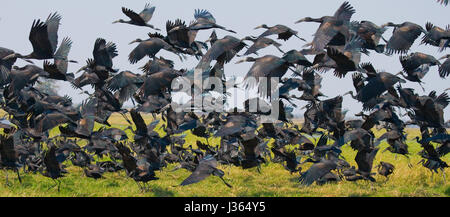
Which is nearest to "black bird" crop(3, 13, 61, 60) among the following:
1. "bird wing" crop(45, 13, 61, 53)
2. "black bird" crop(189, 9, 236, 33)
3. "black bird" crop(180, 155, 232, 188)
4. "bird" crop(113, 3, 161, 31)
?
"bird wing" crop(45, 13, 61, 53)

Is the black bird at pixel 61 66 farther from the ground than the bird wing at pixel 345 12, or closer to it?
closer to it

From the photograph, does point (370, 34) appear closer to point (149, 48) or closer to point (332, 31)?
point (332, 31)

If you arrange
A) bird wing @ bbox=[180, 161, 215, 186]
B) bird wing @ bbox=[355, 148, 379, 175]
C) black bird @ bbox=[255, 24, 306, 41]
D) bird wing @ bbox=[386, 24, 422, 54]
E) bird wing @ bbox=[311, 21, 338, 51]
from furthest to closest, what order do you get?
bird wing @ bbox=[355, 148, 379, 175] → bird wing @ bbox=[386, 24, 422, 54] → black bird @ bbox=[255, 24, 306, 41] → bird wing @ bbox=[311, 21, 338, 51] → bird wing @ bbox=[180, 161, 215, 186]

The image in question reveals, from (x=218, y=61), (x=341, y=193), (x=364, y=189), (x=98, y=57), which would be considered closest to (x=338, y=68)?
(x=218, y=61)

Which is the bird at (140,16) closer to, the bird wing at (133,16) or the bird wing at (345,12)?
the bird wing at (133,16)

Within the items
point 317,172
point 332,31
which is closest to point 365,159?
point 317,172

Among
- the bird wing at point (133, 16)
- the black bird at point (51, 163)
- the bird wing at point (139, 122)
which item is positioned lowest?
the black bird at point (51, 163)

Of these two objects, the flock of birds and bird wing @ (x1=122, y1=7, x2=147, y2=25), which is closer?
the flock of birds

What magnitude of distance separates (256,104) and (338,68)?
170cm

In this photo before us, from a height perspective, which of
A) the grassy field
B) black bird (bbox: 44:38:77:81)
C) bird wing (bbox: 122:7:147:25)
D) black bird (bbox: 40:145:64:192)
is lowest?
the grassy field

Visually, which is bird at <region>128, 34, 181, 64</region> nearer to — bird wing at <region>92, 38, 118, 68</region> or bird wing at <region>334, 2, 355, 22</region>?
bird wing at <region>92, 38, 118, 68</region>

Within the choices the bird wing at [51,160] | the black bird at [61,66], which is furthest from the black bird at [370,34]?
the bird wing at [51,160]

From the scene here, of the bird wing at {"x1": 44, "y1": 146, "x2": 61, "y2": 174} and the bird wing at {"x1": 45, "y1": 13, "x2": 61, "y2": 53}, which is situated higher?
the bird wing at {"x1": 45, "y1": 13, "x2": 61, "y2": 53}

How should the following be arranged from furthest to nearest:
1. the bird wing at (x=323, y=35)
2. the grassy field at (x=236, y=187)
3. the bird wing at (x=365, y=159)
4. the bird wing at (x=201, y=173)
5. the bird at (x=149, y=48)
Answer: the grassy field at (x=236, y=187) < the bird wing at (x=365, y=159) < the bird at (x=149, y=48) < the bird wing at (x=323, y=35) < the bird wing at (x=201, y=173)
